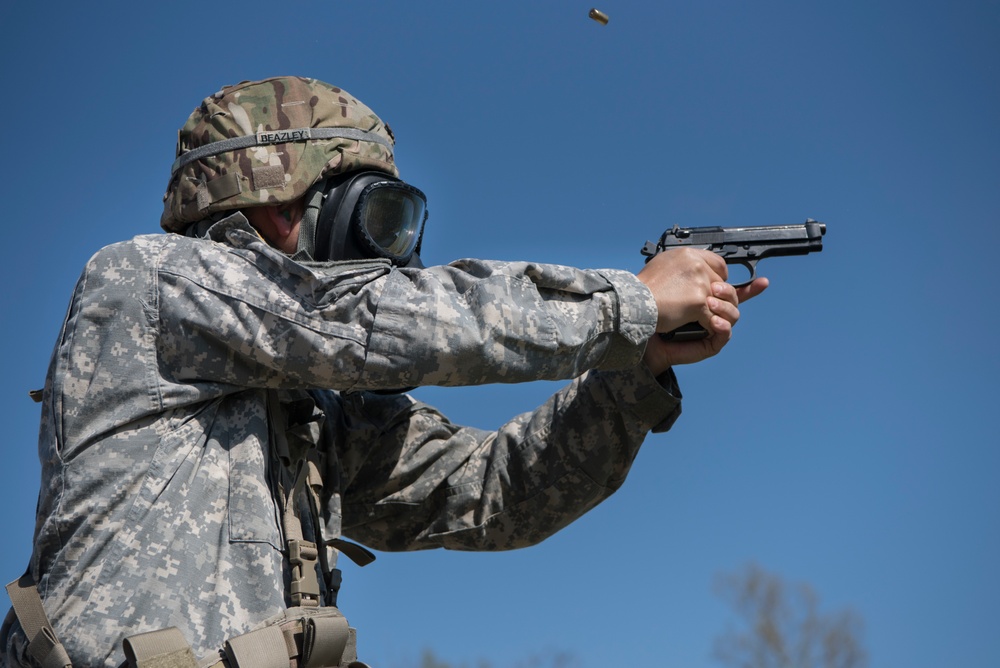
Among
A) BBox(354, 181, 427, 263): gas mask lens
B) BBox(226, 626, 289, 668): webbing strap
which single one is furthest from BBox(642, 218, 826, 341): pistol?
BBox(226, 626, 289, 668): webbing strap

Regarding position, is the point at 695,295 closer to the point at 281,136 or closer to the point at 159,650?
the point at 281,136

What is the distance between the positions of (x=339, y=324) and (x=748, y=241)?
2389 mm

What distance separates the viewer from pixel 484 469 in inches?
224

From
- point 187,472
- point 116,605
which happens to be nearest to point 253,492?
point 187,472

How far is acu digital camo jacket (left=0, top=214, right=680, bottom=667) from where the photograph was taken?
398cm

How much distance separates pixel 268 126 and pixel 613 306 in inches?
69.7

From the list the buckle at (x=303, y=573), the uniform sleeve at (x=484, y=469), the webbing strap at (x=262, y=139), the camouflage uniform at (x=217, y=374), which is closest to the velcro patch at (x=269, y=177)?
the webbing strap at (x=262, y=139)

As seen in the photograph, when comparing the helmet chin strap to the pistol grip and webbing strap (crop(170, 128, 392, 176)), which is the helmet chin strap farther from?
the pistol grip

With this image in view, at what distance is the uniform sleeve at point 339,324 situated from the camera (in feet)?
→ 13.6

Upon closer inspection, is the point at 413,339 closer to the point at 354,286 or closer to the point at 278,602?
the point at 354,286

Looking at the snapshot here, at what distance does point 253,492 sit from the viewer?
4.29 meters

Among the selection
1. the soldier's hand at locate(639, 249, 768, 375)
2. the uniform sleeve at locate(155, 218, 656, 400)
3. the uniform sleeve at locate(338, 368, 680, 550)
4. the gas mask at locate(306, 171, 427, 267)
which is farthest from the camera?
the uniform sleeve at locate(338, 368, 680, 550)

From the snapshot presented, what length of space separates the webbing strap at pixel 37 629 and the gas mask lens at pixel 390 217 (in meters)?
1.96

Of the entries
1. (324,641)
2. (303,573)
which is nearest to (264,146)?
(303,573)
